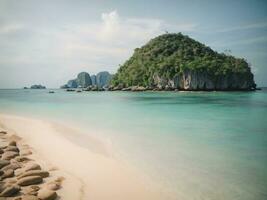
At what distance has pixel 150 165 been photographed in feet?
23.9

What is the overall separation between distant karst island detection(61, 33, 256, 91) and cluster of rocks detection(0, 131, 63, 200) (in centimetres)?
8124

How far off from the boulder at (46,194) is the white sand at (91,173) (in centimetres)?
24

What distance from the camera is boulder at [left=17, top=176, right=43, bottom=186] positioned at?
17.4 feet

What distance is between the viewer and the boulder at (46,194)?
468cm

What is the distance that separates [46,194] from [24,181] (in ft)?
2.94

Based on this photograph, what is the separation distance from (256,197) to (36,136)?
956cm

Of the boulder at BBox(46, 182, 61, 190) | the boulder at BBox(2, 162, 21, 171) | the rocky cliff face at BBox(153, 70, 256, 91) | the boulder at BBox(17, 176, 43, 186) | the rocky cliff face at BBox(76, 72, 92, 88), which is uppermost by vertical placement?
the rocky cliff face at BBox(76, 72, 92, 88)

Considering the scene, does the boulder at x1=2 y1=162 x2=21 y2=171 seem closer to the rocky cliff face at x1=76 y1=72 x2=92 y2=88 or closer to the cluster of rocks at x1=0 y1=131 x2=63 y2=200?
the cluster of rocks at x1=0 y1=131 x2=63 y2=200

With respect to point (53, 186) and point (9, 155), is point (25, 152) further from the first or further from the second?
point (53, 186)

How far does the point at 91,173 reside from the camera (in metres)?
6.40

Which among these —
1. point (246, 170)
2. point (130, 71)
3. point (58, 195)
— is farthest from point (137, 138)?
point (130, 71)

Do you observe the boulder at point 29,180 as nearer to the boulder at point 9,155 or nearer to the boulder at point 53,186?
the boulder at point 53,186

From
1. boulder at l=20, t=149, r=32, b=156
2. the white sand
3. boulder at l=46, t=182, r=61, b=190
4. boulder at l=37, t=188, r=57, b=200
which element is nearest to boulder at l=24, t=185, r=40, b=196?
boulder at l=37, t=188, r=57, b=200

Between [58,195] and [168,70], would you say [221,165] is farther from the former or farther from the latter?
[168,70]
